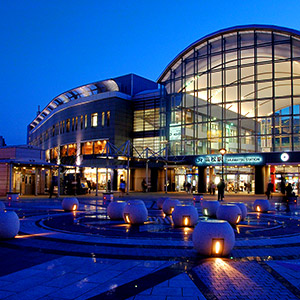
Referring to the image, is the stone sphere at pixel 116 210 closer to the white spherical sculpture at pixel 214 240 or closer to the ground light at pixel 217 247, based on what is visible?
the white spherical sculpture at pixel 214 240

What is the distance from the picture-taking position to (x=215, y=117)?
4941 cm

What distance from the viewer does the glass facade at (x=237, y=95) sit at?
148 feet

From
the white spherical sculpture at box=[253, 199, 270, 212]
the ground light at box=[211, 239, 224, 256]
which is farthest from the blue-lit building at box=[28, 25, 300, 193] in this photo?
the ground light at box=[211, 239, 224, 256]

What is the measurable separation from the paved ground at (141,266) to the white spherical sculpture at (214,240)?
0.22 m

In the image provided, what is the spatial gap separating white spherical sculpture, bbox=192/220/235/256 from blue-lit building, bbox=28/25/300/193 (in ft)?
100

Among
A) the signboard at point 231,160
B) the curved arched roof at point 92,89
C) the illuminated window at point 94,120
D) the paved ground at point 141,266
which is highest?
the curved arched roof at point 92,89

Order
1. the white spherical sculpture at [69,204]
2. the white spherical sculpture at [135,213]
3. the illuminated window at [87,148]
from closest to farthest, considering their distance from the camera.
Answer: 1. the white spherical sculpture at [135,213]
2. the white spherical sculpture at [69,204]
3. the illuminated window at [87,148]

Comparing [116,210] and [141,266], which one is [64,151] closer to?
[116,210]

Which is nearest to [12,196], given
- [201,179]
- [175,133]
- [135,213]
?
[135,213]

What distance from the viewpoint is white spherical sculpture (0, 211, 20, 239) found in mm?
10773

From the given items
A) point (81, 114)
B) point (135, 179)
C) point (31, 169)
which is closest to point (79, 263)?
point (31, 169)

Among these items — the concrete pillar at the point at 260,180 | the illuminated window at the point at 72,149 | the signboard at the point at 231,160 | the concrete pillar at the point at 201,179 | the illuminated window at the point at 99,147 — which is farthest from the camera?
the illuminated window at the point at 72,149

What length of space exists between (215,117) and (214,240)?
41.9 m

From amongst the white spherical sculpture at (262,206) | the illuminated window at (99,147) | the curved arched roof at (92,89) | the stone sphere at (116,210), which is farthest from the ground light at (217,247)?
the curved arched roof at (92,89)
